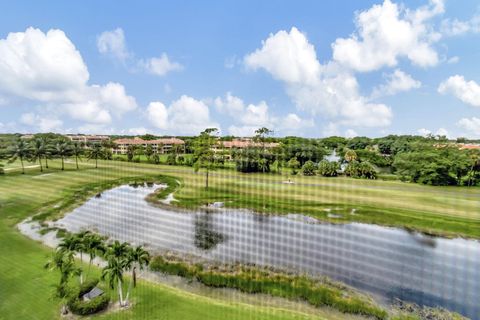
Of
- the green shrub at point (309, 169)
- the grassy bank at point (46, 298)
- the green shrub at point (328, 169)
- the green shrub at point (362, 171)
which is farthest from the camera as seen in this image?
the green shrub at point (309, 169)

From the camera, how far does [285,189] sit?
1539cm

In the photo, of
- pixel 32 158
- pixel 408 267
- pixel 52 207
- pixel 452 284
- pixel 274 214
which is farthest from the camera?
pixel 32 158

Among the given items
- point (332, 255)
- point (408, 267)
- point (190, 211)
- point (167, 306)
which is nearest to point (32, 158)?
point (190, 211)

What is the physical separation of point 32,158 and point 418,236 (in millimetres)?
25479

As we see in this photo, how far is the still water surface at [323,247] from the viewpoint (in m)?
6.08

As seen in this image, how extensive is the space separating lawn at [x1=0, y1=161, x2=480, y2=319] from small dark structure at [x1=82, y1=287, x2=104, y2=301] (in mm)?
559

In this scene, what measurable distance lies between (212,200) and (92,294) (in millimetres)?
8415

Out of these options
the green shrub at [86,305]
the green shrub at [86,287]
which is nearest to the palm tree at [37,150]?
the green shrub at [86,287]

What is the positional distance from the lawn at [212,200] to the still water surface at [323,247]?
1.34 meters

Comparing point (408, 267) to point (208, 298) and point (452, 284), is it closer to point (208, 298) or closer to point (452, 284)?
point (452, 284)

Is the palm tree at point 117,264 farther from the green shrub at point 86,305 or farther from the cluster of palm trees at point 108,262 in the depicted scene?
the green shrub at point 86,305

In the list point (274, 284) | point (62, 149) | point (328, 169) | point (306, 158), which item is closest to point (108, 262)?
point (274, 284)

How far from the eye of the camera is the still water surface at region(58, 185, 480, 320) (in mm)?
6082

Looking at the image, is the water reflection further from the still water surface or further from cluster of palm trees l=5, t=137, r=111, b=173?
cluster of palm trees l=5, t=137, r=111, b=173
